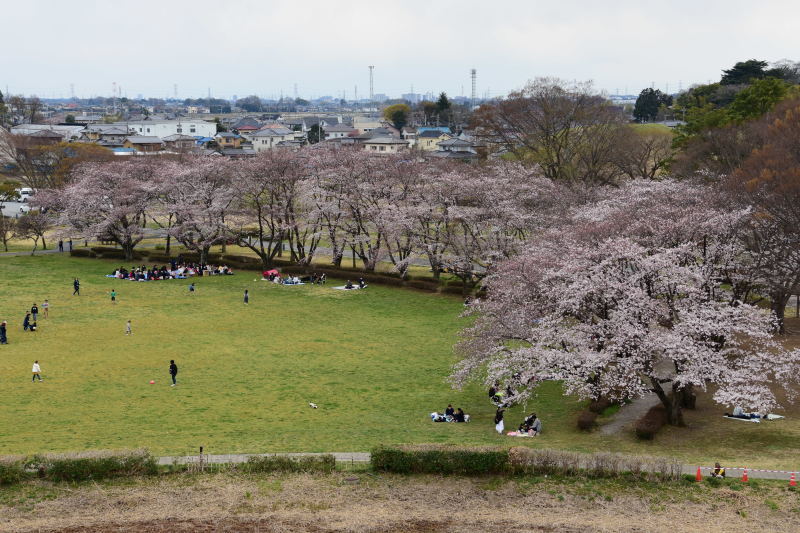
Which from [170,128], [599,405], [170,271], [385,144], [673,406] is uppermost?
[170,128]

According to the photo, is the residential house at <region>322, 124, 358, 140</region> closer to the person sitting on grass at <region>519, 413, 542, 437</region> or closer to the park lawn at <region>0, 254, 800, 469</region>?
the park lawn at <region>0, 254, 800, 469</region>

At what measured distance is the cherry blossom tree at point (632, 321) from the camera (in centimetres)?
2242

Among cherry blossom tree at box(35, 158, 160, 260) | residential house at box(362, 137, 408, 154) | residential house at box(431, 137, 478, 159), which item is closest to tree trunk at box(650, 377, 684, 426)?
cherry blossom tree at box(35, 158, 160, 260)

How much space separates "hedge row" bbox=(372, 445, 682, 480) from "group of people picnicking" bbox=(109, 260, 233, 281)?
107 ft

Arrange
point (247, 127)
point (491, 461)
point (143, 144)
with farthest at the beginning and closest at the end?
point (247, 127) < point (143, 144) < point (491, 461)

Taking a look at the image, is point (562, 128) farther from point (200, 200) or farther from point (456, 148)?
point (456, 148)

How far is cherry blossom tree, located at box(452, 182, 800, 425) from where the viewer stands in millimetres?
22422

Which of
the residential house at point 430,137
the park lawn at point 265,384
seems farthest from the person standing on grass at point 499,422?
the residential house at point 430,137

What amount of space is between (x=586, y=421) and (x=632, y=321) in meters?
3.49

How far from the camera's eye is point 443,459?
20125mm

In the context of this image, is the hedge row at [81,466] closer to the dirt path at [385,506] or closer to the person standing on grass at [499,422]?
the dirt path at [385,506]

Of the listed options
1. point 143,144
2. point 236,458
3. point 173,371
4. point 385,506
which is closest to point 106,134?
point 143,144

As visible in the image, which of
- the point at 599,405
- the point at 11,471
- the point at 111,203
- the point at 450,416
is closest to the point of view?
the point at 11,471

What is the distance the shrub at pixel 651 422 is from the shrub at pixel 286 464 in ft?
30.2
